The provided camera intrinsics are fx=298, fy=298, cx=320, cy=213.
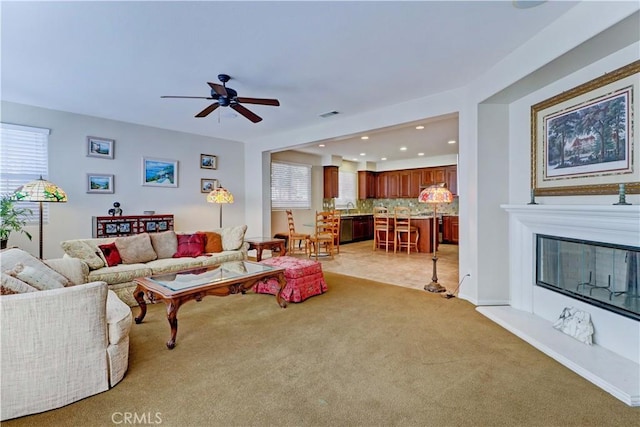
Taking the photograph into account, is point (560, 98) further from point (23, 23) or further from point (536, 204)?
point (23, 23)

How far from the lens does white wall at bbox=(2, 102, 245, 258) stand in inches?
178

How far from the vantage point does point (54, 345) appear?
1803 millimetres

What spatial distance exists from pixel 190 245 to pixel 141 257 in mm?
692

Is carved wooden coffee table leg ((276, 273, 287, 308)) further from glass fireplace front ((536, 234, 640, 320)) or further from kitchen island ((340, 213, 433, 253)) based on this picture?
kitchen island ((340, 213, 433, 253))

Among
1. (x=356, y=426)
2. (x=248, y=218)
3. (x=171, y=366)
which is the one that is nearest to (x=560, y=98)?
(x=356, y=426)

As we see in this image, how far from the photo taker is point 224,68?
126 inches

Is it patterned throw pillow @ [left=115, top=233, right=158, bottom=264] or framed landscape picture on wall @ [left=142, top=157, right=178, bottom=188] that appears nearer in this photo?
patterned throw pillow @ [left=115, top=233, right=158, bottom=264]

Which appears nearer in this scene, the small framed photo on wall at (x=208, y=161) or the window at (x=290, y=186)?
the small framed photo on wall at (x=208, y=161)

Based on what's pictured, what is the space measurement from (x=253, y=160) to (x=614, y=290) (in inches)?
243

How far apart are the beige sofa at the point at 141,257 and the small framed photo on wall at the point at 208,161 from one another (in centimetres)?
198

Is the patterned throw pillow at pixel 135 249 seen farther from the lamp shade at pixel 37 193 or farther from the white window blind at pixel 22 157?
the white window blind at pixel 22 157

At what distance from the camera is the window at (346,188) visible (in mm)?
9578

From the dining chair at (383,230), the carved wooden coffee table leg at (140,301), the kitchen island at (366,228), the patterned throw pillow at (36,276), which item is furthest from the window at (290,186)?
the patterned throw pillow at (36,276)

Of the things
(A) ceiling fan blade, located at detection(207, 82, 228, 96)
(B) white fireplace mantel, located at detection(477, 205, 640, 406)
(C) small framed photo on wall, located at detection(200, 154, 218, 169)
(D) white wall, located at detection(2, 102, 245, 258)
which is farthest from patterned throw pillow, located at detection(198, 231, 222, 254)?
(B) white fireplace mantel, located at detection(477, 205, 640, 406)
